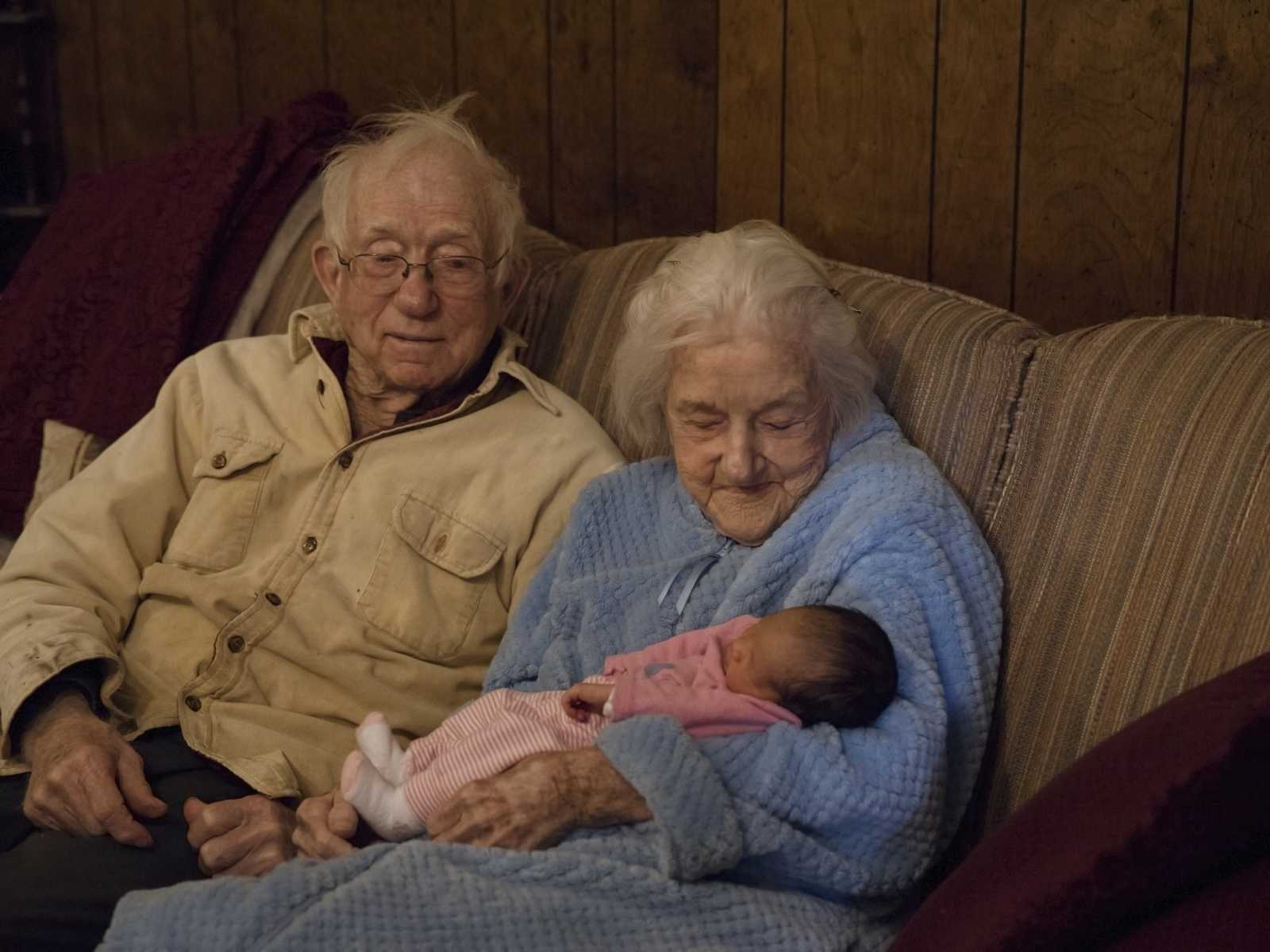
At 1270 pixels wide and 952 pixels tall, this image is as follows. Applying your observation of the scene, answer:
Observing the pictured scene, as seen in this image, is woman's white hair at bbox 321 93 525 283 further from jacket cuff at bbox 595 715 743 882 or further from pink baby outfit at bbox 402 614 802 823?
jacket cuff at bbox 595 715 743 882

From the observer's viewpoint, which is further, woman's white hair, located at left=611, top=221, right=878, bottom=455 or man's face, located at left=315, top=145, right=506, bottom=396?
man's face, located at left=315, top=145, right=506, bottom=396

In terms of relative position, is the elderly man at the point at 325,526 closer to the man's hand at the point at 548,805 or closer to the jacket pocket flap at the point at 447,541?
the jacket pocket flap at the point at 447,541

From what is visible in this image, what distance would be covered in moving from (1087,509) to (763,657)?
0.39 meters

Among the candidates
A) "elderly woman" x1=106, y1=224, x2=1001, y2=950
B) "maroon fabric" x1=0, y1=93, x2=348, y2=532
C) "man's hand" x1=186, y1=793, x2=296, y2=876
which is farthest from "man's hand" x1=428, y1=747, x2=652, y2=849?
"maroon fabric" x1=0, y1=93, x2=348, y2=532

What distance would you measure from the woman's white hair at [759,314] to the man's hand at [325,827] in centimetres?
62

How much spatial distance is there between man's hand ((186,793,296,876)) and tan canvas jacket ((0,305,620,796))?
0.36ft

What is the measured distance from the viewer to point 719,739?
4.64 ft

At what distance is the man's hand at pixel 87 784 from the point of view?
5.40ft

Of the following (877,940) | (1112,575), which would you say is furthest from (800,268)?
(877,940)

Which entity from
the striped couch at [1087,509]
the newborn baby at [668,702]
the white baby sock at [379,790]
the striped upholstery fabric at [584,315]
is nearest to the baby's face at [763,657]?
the newborn baby at [668,702]

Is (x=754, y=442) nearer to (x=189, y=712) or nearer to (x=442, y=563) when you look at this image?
(x=442, y=563)

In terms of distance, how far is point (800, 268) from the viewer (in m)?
1.70

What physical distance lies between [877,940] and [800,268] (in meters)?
0.74

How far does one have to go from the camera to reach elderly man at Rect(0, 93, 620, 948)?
1842 millimetres
